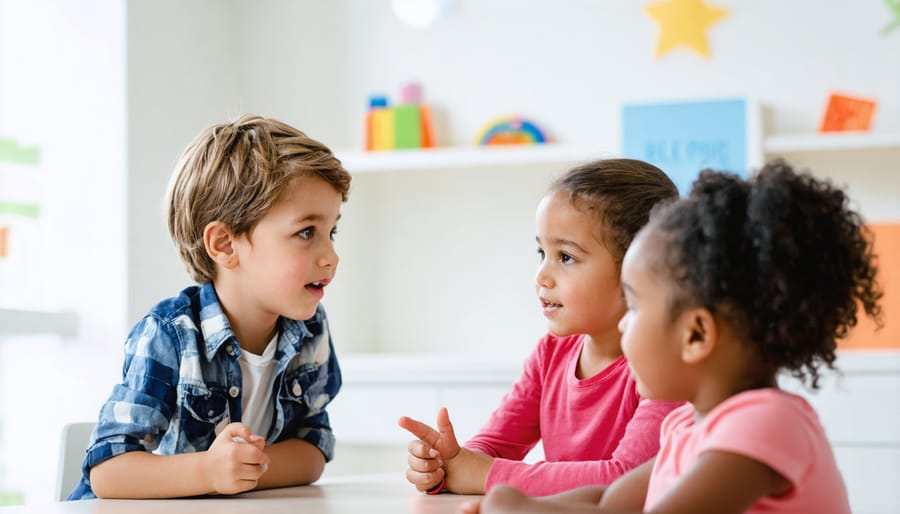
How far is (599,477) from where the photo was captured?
1.07m

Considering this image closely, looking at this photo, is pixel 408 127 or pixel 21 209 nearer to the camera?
pixel 21 209

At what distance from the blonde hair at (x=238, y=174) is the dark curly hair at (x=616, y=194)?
348 millimetres

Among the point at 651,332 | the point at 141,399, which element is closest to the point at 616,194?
the point at 651,332

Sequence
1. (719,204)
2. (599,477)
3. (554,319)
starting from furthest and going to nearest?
Result: (554,319) → (599,477) → (719,204)

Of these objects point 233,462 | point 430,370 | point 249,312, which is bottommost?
point 430,370

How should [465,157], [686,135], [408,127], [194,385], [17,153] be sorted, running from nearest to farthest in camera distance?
[194,385] → [17,153] → [686,135] → [465,157] → [408,127]

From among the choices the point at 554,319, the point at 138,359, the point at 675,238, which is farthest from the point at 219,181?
the point at 675,238

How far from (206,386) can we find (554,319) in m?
0.43

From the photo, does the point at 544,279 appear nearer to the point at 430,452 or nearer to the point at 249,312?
the point at 430,452

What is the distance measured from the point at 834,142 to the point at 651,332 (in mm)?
2175

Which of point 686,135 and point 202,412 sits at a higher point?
point 686,135

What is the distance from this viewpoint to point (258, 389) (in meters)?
1.43

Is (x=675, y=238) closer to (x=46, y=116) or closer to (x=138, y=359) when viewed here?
(x=138, y=359)

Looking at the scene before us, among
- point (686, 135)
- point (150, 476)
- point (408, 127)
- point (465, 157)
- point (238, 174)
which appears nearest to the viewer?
point (150, 476)
